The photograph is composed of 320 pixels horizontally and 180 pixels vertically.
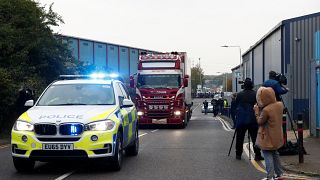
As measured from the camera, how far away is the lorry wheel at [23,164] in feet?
32.5

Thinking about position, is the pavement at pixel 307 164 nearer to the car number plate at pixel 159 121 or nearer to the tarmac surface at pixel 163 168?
the tarmac surface at pixel 163 168

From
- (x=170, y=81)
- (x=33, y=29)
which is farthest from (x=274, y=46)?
(x=33, y=29)

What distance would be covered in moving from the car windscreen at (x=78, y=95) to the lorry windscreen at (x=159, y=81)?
46.4 feet

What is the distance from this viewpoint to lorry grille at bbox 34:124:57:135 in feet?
31.1

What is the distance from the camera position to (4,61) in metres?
20.2

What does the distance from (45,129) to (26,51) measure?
39.5 ft

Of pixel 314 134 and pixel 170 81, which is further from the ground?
pixel 170 81

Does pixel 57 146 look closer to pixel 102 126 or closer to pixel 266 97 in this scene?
pixel 102 126

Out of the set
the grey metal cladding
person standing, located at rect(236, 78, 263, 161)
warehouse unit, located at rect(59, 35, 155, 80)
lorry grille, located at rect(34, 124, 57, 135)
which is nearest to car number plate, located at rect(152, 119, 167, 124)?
warehouse unit, located at rect(59, 35, 155, 80)

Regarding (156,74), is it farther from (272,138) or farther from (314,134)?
(272,138)

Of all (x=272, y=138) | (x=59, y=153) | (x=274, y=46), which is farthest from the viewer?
(x=274, y=46)

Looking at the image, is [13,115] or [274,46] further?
[274,46]

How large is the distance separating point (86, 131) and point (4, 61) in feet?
38.5

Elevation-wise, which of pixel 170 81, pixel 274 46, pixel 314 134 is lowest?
pixel 314 134
